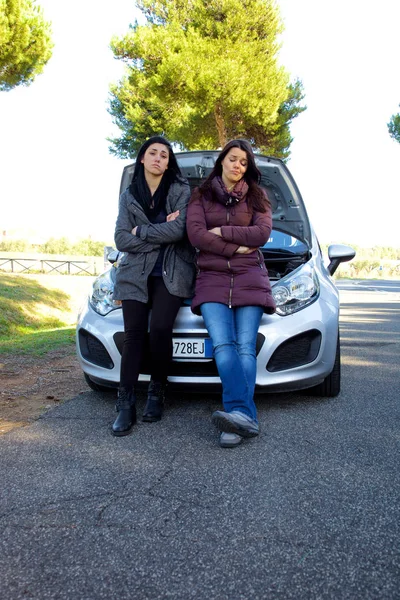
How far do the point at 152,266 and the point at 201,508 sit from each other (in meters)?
1.68

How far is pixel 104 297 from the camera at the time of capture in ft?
12.3

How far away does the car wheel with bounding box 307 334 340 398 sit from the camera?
3.78 meters

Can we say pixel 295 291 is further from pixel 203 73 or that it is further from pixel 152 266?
pixel 203 73

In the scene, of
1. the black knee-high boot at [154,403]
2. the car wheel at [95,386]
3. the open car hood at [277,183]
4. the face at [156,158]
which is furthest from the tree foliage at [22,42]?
the black knee-high boot at [154,403]

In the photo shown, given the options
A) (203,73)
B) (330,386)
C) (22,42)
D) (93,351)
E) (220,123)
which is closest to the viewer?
(93,351)

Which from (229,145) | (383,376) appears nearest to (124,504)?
(229,145)

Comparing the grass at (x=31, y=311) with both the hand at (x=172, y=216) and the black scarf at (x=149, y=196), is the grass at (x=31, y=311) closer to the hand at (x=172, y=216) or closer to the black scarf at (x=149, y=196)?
the black scarf at (x=149, y=196)

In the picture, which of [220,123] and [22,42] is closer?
[22,42]

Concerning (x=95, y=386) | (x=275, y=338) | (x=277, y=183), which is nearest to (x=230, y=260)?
(x=275, y=338)

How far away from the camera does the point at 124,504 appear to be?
217 cm

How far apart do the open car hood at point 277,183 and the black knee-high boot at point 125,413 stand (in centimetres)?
194

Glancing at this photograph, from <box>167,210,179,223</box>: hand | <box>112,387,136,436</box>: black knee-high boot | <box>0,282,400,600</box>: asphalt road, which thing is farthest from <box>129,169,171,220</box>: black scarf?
<box>0,282,400,600</box>: asphalt road

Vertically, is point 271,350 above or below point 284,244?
below

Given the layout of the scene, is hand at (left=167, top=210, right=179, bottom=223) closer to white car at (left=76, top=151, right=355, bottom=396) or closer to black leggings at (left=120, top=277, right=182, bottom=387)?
black leggings at (left=120, top=277, right=182, bottom=387)
